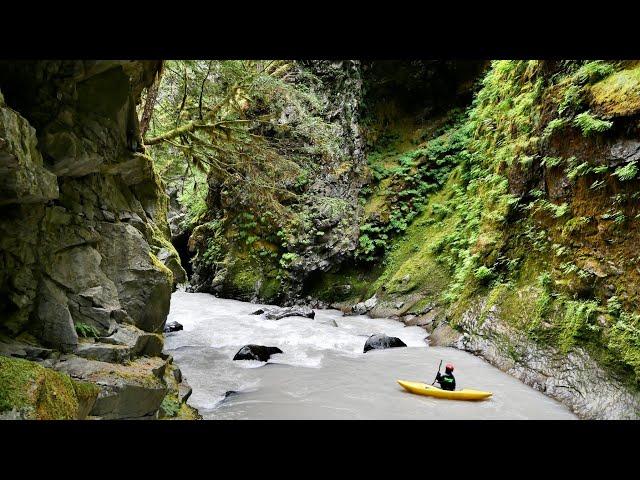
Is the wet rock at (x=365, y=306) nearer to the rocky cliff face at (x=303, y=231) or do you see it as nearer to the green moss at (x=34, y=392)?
the rocky cliff face at (x=303, y=231)

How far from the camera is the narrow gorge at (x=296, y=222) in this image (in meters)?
4.59

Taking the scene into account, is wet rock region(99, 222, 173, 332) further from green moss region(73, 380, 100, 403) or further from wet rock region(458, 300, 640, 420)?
wet rock region(458, 300, 640, 420)

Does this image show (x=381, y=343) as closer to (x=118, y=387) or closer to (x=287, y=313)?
(x=287, y=313)

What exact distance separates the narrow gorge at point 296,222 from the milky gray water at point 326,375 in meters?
0.06

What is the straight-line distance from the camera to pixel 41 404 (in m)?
2.80

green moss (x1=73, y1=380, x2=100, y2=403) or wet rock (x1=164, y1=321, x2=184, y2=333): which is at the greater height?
green moss (x1=73, y1=380, x2=100, y2=403)

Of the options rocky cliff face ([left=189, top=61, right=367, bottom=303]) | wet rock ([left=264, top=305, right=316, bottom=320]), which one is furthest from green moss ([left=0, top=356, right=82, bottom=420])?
rocky cliff face ([left=189, top=61, right=367, bottom=303])

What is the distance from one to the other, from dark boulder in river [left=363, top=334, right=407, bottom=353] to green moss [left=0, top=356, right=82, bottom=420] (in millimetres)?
7441

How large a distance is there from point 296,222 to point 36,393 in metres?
7.56

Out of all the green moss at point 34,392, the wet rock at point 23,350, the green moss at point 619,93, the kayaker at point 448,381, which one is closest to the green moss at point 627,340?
the kayaker at point 448,381

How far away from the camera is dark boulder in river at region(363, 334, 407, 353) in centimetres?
978

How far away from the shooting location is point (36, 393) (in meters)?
2.81

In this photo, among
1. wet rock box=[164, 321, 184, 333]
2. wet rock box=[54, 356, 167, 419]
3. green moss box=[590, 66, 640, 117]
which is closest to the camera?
wet rock box=[54, 356, 167, 419]
